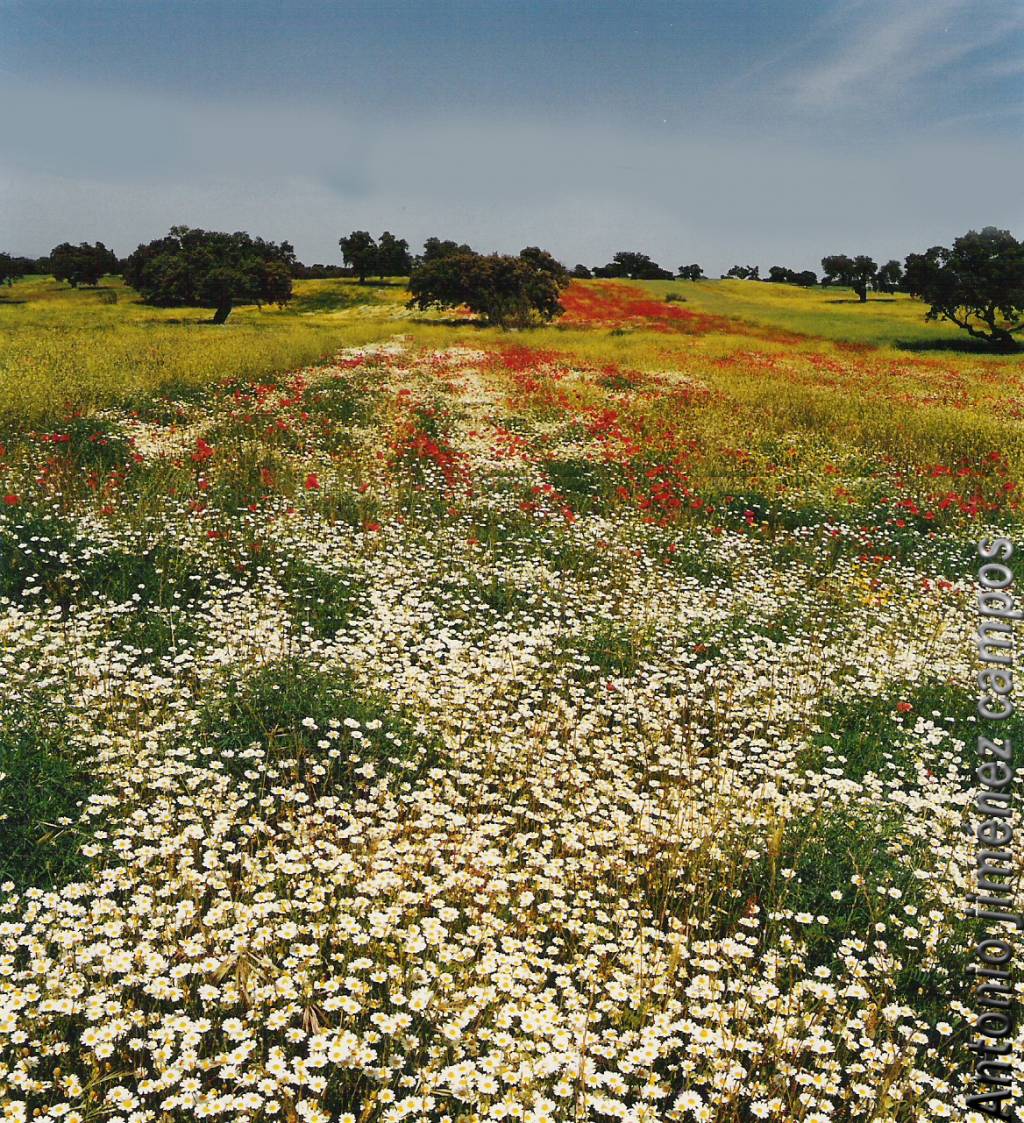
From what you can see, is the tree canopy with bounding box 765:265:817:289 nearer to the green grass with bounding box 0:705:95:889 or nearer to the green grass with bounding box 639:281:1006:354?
the green grass with bounding box 639:281:1006:354

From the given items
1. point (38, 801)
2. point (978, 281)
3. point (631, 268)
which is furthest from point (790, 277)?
point (38, 801)

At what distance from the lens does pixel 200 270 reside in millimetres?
39719

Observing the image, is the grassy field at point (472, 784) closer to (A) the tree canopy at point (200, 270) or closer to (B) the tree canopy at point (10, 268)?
(B) the tree canopy at point (10, 268)

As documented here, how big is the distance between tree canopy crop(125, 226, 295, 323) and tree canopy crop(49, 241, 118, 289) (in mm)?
1890

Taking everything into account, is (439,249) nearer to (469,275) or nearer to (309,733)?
(469,275)

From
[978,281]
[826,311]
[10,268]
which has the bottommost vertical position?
[10,268]

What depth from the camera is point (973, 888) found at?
4.48 m

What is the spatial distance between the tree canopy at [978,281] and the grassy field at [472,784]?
75.2ft

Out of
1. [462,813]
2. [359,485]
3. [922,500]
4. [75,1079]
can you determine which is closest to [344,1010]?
[75,1079]

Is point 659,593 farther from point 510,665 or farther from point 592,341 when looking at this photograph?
point 592,341

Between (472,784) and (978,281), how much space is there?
37072mm

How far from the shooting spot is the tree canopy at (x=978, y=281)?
3031cm

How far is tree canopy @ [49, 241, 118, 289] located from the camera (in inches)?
1303

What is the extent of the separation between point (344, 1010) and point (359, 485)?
9259mm
